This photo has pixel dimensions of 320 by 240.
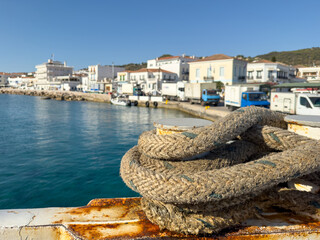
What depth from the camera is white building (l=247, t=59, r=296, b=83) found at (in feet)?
167

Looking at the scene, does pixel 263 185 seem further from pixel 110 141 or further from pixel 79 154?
pixel 110 141

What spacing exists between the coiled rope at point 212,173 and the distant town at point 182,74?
117ft

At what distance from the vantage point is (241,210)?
2.71 meters

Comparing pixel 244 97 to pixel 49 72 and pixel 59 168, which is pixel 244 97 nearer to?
pixel 59 168

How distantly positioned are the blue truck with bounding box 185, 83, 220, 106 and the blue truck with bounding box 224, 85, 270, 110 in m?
4.78

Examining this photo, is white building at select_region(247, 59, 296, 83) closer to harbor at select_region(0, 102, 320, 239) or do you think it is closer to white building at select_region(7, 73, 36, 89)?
harbor at select_region(0, 102, 320, 239)

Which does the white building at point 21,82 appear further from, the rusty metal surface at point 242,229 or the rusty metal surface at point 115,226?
the rusty metal surface at point 242,229

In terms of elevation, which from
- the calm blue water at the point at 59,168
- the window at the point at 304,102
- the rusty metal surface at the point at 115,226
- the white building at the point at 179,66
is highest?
the white building at the point at 179,66

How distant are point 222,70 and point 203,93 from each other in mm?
18821

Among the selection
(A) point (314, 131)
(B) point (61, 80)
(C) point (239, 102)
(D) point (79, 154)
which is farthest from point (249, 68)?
(B) point (61, 80)

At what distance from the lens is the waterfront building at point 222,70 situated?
4891 centimetres

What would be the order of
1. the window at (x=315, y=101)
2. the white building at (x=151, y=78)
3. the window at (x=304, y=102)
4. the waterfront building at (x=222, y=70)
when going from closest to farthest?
1. the window at (x=315, y=101)
2. the window at (x=304, y=102)
3. the waterfront building at (x=222, y=70)
4. the white building at (x=151, y=78)

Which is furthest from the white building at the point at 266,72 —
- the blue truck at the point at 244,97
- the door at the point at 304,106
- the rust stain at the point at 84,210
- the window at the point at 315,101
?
the rust stain at the point at 84,210

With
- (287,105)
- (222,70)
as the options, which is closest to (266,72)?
(222,70)
